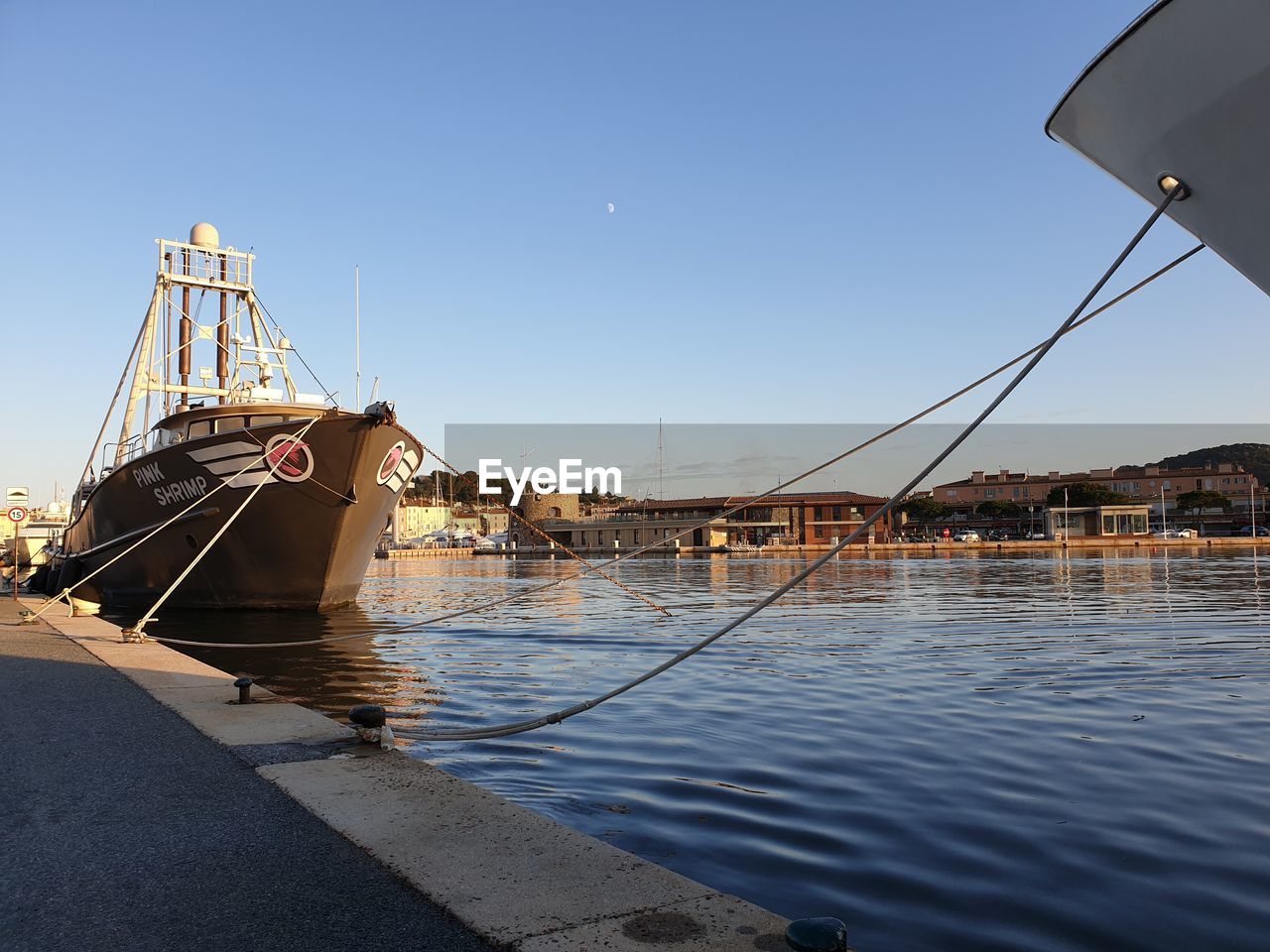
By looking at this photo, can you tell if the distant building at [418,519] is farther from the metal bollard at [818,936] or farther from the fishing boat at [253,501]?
the metal bollard at [818,936]

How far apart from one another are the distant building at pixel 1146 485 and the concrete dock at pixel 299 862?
12207 cm

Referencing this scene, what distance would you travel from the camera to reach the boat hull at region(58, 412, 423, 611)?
15758 millimetres

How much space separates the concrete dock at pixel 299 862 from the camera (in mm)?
2781

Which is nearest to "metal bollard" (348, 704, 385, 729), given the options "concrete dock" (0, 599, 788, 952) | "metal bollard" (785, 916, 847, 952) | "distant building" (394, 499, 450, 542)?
"concrete dock" (0, 599, 788, 952)

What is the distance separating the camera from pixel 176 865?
3.37 metres

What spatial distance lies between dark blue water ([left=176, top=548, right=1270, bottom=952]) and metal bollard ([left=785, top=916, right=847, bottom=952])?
3.52 feet

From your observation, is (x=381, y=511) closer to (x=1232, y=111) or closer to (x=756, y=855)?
(x=756, y=855)

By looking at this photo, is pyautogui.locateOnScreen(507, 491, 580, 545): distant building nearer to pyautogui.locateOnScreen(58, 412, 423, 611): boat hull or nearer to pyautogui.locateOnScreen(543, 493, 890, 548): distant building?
pyautogui.locateOnScreen(543, 493, 890, 548): distant building

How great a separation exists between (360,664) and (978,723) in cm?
744

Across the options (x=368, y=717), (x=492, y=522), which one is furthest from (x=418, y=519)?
(x=368, y=717)

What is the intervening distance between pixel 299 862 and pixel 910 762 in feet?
13.9

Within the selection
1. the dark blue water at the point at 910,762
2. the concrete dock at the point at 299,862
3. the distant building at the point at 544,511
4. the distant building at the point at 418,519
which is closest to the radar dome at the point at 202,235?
the dark blue water at the point at 910,762

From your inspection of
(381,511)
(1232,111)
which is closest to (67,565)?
(381,511)

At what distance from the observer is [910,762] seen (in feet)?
20.2
